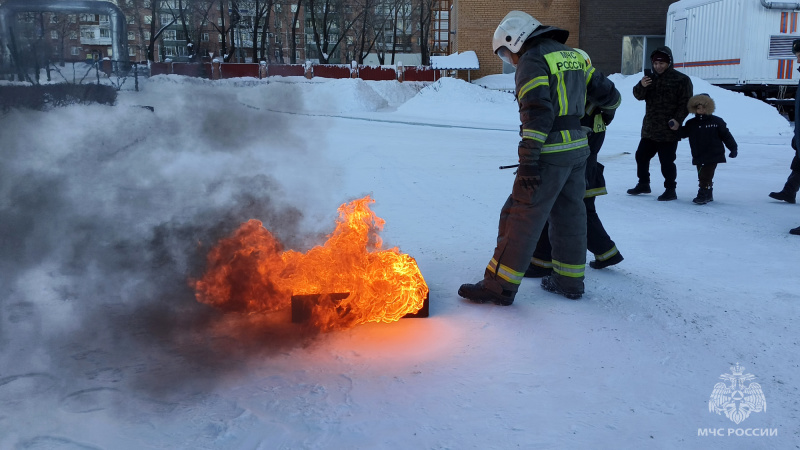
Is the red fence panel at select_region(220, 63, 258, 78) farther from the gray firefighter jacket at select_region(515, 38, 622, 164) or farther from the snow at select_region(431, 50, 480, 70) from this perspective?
the gray firefighter jacket at select_region(515, 38, 622, 164)

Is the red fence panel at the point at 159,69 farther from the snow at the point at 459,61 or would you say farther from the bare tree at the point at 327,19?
the bare tree at the point at 327,19

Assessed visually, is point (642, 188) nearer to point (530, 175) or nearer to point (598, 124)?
point (598, 124)

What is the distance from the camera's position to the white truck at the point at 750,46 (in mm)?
16891

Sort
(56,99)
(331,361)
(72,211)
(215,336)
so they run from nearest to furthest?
(331,361)
(215,336)
(72,211)
(56,99)

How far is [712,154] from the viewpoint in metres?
7.36

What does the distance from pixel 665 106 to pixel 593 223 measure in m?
3.43

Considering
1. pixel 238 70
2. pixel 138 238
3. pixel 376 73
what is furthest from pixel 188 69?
pixel 138 238

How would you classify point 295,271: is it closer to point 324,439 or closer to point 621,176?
point 324,439

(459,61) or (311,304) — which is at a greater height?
(459,61)

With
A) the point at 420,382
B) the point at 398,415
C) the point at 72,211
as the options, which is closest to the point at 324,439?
the point at 398,415

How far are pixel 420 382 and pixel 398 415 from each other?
0.33 m

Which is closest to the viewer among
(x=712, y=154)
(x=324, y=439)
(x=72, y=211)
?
(x=324, y=439)

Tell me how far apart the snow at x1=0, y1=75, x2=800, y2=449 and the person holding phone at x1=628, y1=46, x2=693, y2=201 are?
0.55m

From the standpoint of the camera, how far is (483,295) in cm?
417
